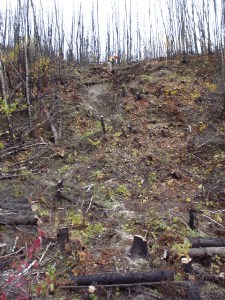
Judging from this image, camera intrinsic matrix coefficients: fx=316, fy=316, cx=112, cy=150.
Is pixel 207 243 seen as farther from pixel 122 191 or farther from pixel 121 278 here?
pixel 122 191

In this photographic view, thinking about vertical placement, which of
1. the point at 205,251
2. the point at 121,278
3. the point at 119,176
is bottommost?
the point at 121,278

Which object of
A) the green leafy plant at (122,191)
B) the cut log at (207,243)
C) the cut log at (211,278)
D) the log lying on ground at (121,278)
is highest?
the green leafy plant at (122,191)

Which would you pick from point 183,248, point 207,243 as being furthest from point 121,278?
point 207,243

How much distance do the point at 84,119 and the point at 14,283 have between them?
7204 millimetres

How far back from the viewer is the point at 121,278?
13.1 ft

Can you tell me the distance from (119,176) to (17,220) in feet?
9.44

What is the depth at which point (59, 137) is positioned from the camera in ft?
30.6

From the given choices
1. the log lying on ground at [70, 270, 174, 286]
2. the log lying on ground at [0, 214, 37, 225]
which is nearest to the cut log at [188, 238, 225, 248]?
the log lying on ground at [70, 270, 174, 286]

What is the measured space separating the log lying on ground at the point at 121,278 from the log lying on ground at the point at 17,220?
1.57 meters

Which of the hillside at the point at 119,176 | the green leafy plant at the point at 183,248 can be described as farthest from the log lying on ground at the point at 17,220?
the green leafy plant at the point at 183,248

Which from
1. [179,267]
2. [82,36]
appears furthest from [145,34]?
[179,267]

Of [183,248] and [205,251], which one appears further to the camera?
[205,251]

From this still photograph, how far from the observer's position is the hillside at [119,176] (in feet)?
14.1

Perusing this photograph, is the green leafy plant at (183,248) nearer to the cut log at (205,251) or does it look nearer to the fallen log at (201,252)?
the fallen log at (201,252)
